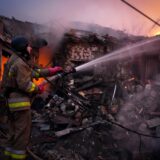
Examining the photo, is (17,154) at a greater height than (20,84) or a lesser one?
lesser

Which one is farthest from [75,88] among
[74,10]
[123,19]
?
[123,19]

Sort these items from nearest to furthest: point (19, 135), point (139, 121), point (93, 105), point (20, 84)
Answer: point (20, 84), point (19, 135), point (139, 121), point (93, 105)

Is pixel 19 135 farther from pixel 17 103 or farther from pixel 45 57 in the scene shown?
pixel 45 57

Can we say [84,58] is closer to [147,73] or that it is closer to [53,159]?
[147,73]

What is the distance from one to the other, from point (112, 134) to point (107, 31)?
977 cm

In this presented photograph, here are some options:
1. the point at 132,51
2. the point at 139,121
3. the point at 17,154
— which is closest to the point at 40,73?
the point at 17,154

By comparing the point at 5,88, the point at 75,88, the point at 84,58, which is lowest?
the point at 75,88

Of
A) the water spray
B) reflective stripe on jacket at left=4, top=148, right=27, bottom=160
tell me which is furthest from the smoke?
reflective stripe on jacket at left=4, top=148, right=27, bottom=160

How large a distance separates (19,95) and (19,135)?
2.17ft

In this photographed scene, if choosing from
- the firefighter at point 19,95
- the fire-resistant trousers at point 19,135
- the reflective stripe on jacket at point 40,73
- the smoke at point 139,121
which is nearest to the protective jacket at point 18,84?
the firefighter at point 19,95

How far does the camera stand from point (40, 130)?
895 cm

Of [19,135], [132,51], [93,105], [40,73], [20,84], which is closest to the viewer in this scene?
[20,84]

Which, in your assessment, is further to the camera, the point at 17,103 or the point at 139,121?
the point at 139,121

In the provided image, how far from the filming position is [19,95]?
5.32 m
